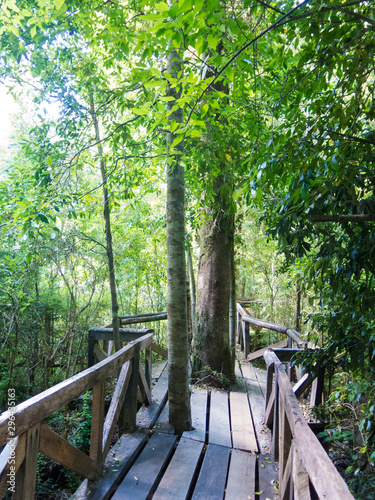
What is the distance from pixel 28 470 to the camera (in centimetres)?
171

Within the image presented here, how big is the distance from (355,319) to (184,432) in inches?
81.5

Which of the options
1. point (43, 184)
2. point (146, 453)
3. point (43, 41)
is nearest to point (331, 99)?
point (43, 184)

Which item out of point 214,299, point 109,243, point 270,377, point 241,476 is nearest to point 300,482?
point 241,476

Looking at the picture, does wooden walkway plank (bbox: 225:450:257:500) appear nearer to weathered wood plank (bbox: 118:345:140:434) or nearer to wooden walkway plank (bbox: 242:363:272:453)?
wooden walkway plank (bbox: 242:363:272:453)

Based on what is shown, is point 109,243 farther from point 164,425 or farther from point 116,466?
point 116,466

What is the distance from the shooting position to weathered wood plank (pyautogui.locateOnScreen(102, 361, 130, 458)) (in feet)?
8.80

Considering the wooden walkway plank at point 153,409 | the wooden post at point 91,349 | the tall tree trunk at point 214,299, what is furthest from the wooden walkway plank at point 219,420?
the wooden post at point 91,349

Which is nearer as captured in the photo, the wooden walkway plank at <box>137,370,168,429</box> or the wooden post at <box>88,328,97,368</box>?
the wooden walkway plank at <box>137,370,168,429</box>

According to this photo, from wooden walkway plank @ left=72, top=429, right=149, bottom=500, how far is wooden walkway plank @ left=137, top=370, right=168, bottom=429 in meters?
0.17

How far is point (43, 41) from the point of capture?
135 inches

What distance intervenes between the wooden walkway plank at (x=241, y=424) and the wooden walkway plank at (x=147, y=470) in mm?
667

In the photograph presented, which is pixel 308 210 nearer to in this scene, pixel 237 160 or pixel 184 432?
pixel 237 160

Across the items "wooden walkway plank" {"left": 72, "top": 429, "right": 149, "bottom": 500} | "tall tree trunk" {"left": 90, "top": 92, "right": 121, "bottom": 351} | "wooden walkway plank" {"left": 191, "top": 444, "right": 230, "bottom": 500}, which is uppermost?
"tall tree trunk" {"left": 90, "top": 92, "right": 121, "bottom": 351}

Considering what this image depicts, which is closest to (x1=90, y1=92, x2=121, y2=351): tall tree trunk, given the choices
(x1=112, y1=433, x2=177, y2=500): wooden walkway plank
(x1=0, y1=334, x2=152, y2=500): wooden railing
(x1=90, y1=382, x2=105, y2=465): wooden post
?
(x1=0, y1=334, x2=152, y2=500): wooden railing
